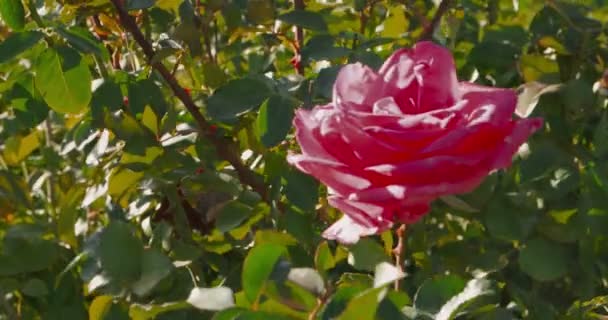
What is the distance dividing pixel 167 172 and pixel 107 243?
0.22m

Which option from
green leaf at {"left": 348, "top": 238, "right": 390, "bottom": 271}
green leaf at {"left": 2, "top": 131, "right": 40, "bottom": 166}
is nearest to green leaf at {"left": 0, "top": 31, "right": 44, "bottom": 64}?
green leaf at {"left": 348, "top": 238, "right": 390, "bottom": 271}

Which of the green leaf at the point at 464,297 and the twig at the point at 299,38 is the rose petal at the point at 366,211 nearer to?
the green leaf at the point at 464,297

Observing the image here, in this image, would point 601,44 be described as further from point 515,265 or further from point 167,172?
point 167,172

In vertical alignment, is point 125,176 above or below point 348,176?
below

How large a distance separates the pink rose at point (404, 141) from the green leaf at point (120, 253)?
30 centimetres

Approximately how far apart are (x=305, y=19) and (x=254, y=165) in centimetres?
25

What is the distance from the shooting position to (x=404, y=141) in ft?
2.51

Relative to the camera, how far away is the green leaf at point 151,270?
1.03 meters

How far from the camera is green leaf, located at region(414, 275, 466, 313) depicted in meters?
0.94

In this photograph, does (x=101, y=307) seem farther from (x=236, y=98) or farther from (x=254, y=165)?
(x=254, y=165)

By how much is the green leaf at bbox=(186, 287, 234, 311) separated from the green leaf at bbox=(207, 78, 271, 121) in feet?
1.06

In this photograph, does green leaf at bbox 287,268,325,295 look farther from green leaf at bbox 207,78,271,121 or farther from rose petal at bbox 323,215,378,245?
green leaf at bbox 207,78,271,121

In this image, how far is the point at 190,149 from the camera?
135 cm

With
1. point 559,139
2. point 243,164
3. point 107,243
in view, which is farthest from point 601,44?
point 107,243
